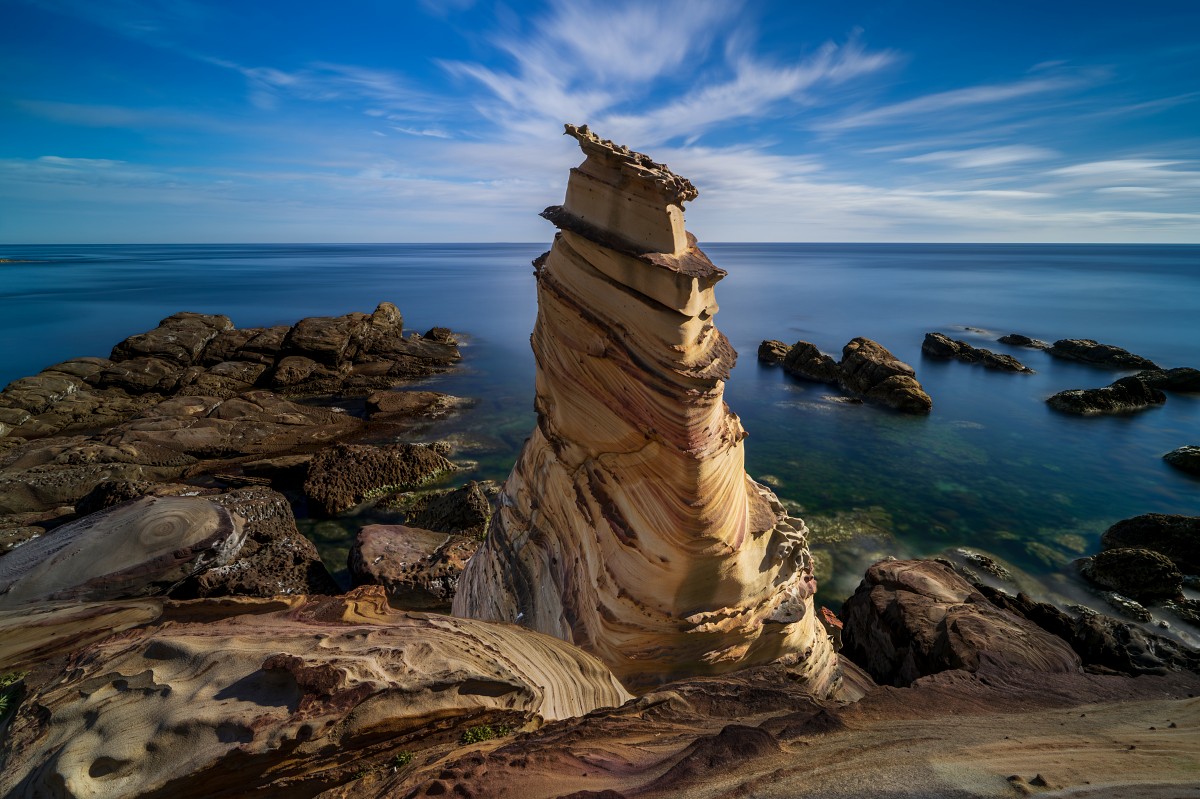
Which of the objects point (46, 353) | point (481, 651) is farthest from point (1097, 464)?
point (46, 353)

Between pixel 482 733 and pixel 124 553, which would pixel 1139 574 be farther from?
pixel 124 553

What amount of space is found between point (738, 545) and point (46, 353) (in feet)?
152

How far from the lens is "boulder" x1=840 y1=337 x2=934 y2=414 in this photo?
24.2 meters

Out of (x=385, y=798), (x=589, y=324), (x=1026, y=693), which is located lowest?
(x=1026, y=693)

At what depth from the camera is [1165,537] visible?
12.5 m

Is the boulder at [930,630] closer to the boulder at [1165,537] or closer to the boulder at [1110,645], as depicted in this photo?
the boulder at [1110,645]

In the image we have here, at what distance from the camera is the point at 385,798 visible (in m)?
2.99

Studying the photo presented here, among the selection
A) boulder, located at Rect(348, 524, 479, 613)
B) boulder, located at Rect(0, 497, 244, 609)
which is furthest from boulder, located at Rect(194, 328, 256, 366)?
boulder, located at Rect(348, 524, 479, 613)

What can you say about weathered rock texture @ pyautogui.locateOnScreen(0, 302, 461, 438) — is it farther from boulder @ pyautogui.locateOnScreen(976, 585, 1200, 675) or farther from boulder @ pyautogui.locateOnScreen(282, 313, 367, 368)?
boulder @ pyautogui.locateOnScreen(976, 585, 1200, 675)

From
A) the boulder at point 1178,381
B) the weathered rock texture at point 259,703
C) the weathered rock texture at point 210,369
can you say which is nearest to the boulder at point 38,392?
the weathered rock texture at point 210,369

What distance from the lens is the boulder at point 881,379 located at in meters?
24.2

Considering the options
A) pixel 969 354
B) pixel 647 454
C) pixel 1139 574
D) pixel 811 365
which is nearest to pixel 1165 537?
pixel 1139 574

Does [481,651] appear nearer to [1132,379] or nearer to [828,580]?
[828,580]

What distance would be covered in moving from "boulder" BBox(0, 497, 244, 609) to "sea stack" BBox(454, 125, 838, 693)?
664 cm
